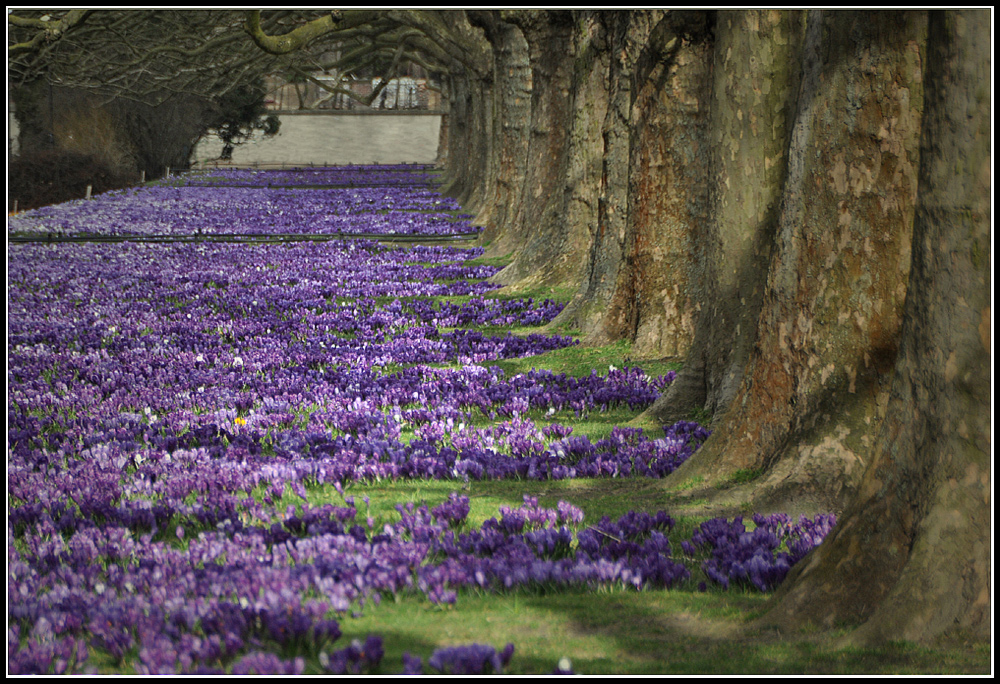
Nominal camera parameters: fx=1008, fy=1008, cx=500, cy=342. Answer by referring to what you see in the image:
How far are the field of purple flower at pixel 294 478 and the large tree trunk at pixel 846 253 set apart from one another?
19.7 inches

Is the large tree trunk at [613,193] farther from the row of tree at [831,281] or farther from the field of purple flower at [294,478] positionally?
the field of purple flower at [294,478]

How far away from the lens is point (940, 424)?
337 cm

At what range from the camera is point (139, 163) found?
5225cm

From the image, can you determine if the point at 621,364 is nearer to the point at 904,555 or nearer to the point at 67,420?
the point at 67,420

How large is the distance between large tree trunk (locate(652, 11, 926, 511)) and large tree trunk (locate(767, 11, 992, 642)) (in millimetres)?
1441

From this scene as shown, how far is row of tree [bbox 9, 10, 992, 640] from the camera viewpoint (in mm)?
3320

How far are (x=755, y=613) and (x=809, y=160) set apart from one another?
2.66m

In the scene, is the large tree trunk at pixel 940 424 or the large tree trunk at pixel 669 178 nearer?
the large tree trunk at pixel 940 424

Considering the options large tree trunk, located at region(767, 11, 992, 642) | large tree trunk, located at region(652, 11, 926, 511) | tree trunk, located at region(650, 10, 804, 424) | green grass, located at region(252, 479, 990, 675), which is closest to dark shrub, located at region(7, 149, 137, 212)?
tree trunk, located at region(650, 10, 804, 424)

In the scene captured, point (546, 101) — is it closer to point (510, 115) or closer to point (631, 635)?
point (510, 115)

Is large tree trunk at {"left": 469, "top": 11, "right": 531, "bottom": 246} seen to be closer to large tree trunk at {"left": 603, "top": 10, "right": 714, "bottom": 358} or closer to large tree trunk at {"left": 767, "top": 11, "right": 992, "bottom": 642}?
large tree trunk at {"left": 603, "top": 10, "right": 714, "bottom": 358}

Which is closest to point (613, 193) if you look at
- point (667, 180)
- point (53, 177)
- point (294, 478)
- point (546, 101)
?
point (667, 180)

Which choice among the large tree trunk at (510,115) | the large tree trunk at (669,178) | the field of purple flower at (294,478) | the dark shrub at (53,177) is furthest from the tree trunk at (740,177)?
the dark shrub at (53,177)

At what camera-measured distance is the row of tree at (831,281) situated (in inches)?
131
